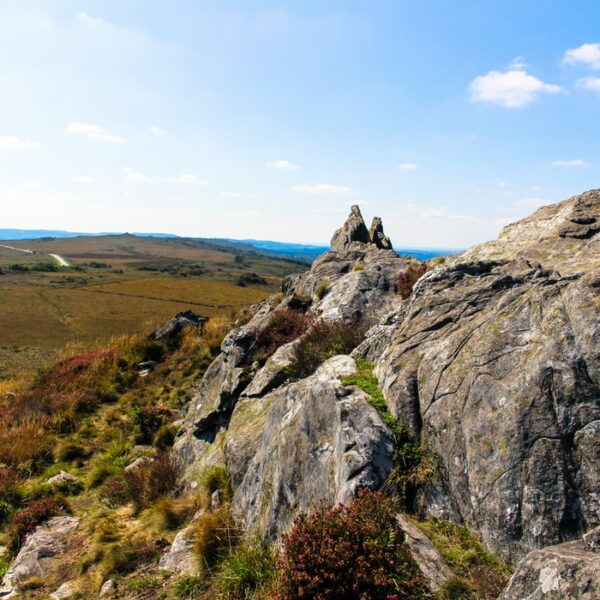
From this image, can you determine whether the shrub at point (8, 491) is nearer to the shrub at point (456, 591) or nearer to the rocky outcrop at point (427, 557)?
the rocky outcrop at point (427, 557)

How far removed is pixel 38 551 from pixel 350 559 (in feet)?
27.0

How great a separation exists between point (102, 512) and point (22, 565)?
2013 mm

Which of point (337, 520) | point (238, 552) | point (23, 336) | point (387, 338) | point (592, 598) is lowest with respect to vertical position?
point (23, 336)

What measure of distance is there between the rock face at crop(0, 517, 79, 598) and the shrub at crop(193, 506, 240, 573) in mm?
3779

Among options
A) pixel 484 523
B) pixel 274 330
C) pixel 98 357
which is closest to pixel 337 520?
pixel 484 523

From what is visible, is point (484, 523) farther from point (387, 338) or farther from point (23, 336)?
point (23, 336)

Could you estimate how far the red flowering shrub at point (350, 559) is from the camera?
5.44 meters

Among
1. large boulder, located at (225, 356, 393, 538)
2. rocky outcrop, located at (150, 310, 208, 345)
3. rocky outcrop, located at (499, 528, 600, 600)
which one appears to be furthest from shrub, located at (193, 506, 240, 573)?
rocky outcrop, located at (150, 310, 208, 345)

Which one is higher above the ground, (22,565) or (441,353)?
(441,353)

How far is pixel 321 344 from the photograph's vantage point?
42.5ft

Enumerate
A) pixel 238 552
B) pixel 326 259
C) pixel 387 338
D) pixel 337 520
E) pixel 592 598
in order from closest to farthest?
1. pixel 592 598
2. pixel 337 520
3. pixel 238 552
4. pixel 387 338
5. pixel 326 259

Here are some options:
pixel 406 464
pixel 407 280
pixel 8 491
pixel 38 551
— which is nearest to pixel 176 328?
pixel 8 491

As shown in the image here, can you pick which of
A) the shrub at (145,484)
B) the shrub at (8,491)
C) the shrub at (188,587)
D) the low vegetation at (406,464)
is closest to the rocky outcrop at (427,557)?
the low vegetation at (406,464)

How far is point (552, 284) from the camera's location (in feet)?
25.7
